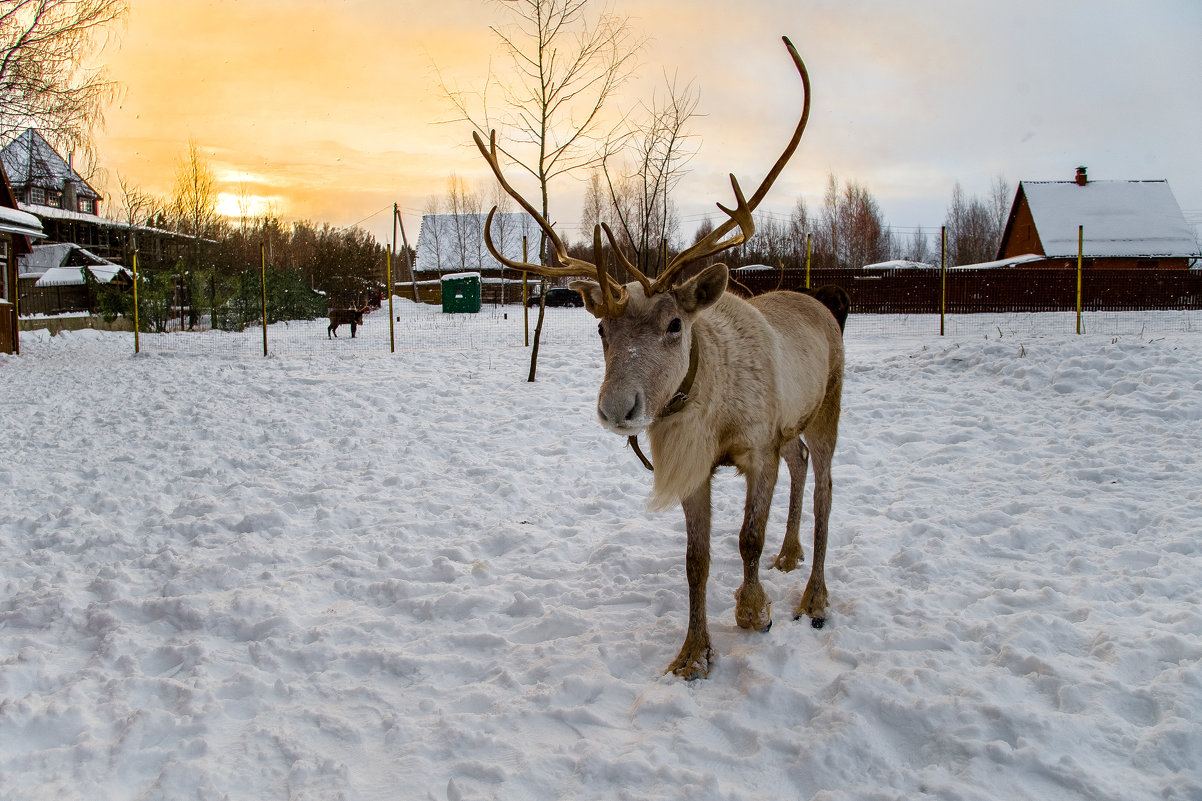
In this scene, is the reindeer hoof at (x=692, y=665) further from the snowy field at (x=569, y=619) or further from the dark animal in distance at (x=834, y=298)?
the dark animal in distance at (x=834, y=298)

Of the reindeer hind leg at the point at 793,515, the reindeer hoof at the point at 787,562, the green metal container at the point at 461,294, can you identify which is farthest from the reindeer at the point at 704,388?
the green metal container at the point at 461,294

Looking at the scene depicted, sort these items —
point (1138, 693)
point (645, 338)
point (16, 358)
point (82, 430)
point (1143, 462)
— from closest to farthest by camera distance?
point (1138, 693), point (645, 338), point (1143, 462), point (82, 430), point (16, 358)

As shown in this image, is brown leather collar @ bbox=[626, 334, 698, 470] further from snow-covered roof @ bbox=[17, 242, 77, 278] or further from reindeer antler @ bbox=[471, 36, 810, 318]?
snow-covered roof @ bbox=[17, 242, 77, 278]

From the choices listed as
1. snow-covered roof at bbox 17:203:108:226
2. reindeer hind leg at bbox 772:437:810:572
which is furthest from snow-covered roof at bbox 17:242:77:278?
reindeer hind leg at bbox 772:437:810:572

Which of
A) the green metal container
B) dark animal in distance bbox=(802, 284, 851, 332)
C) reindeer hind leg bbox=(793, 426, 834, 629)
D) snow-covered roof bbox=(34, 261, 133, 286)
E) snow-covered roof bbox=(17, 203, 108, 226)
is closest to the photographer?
reindeer hind leg bbox=(793, 426, 834, 629)

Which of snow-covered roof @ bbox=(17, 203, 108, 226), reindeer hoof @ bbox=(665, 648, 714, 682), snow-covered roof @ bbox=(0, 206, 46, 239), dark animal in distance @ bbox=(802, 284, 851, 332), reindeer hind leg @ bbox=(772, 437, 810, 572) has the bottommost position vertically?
reindeer hoof @ bbox=(665, 648, 714, 682)

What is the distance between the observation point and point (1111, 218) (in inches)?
1297

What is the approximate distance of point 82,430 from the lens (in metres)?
7.70

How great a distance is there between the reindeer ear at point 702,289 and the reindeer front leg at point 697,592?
0.87m

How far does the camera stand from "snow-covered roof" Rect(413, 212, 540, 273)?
180 feet

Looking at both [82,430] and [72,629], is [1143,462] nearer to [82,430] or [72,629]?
[72,629]

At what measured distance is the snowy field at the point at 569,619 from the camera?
2553 millimetres

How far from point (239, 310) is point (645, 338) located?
23185 millimetres

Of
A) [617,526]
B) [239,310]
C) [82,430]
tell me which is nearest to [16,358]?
[239,310]
